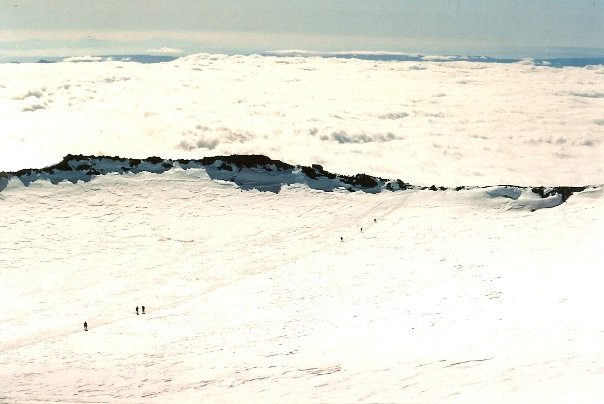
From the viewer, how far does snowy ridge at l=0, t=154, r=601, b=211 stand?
254 ft

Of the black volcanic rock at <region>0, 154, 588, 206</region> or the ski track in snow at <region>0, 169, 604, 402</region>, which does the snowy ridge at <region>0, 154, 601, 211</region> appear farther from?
the ski track in snow at <region>0, 169, 604, 402</region>

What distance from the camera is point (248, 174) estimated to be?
82.9 m

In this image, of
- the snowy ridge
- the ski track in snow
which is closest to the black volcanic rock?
the snowy ridge

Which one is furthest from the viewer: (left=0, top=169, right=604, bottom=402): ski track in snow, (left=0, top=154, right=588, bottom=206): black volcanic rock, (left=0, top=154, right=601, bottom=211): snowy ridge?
(left=0, top=154, right=588, bottom=206): black volcanic rock

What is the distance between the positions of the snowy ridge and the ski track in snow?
177 centimetres

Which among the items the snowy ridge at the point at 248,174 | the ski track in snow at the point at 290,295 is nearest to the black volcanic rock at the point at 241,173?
the snowy ridge at the point at 248,174

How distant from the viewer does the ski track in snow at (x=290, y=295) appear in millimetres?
31016

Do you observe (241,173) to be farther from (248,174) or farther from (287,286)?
(287,286)

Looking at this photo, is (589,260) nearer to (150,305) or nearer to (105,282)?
(150,305)

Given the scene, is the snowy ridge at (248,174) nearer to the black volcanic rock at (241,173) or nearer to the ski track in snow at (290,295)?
the black volcanic rock at (241,173)

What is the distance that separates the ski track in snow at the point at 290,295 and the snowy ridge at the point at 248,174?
1.77 m

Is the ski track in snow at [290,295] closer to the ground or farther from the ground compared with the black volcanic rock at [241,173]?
closer to the ground

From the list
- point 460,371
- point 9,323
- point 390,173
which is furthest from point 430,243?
point 390,173

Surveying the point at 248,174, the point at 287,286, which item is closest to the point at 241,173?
the point at 248,174
